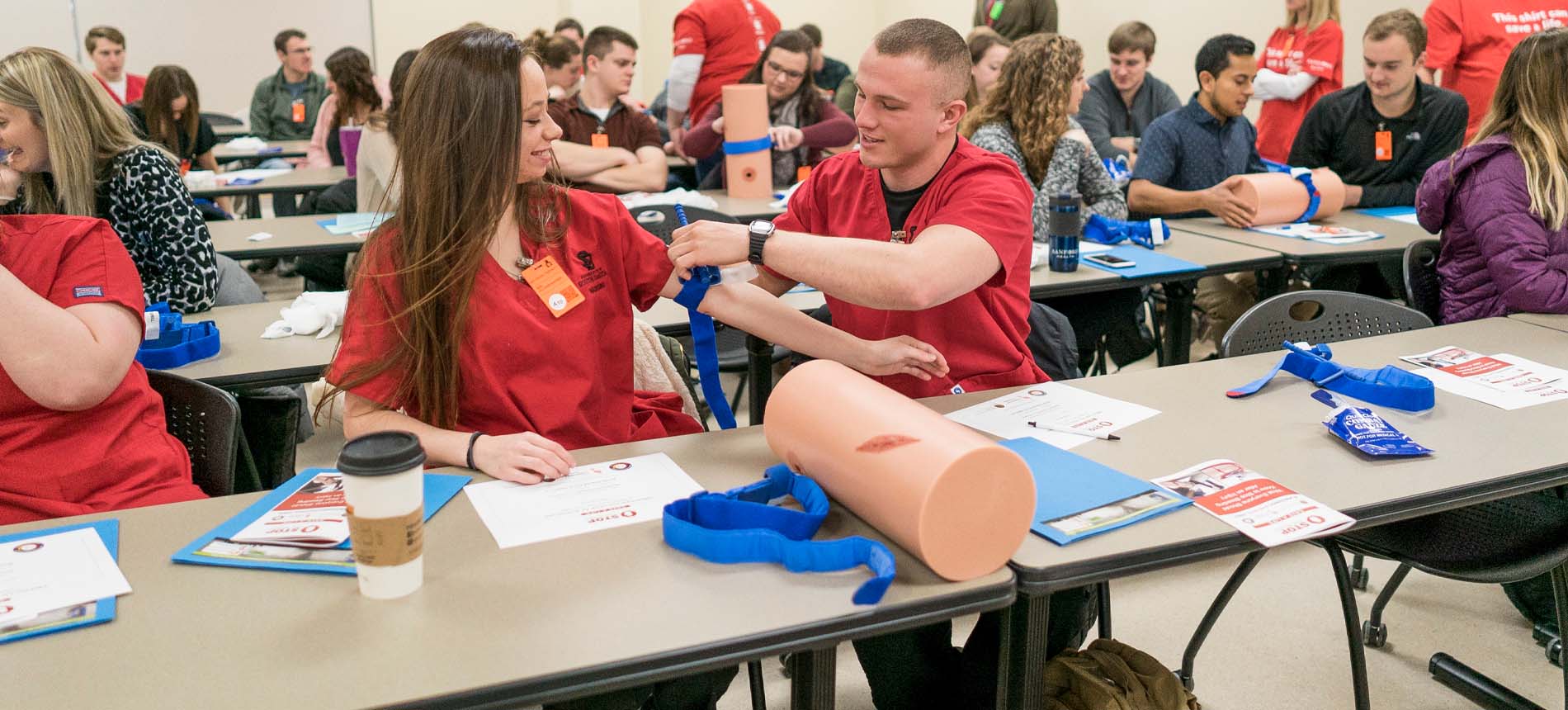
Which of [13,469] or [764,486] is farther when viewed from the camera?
[13,469]

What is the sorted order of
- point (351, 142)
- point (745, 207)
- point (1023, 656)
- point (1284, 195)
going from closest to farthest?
point (1023, 656) < point (1284, 195) < point (745, 207) < point (351, 142)

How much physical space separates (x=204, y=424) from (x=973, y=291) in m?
1.32

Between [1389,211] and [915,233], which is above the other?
[915,233]

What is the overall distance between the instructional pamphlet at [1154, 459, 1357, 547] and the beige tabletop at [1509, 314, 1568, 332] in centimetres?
126

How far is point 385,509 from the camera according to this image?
1175 millimetres

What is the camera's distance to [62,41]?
8.80m

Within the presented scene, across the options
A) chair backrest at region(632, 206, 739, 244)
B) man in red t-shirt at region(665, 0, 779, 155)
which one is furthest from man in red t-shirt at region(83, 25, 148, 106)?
chair backrest at region(632, 206, 739, 244)

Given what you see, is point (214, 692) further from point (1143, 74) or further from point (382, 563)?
point (1143, 74)

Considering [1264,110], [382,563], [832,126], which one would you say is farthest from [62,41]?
[382,563]

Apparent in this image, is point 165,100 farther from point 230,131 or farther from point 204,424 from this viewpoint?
point 204,424

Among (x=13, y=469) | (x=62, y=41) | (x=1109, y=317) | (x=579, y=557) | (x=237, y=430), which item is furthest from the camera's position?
(x=62, y=41)

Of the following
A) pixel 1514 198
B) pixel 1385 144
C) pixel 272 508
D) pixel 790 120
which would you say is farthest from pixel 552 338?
pixel 1385 144

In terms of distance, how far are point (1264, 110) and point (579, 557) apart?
17.0 ft

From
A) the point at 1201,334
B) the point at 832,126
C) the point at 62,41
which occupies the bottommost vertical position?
the point at 1201,334
